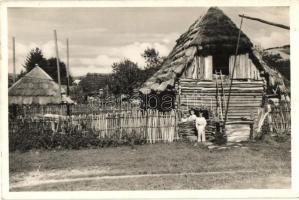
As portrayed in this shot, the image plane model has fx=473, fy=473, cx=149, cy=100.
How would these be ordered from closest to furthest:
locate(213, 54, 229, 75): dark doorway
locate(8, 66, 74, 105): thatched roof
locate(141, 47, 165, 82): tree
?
locate(8, 66, 74, 105): thatched roof → locate(141, 47, 165, 82): tree → locate(213, 54, 229, 75): dark doorway

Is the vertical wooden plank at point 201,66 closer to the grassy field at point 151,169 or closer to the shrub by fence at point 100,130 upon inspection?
the shrub by fence at point 100,130

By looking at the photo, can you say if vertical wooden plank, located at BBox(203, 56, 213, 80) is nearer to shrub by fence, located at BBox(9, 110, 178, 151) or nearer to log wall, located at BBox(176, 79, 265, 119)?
log wall, located at BBox(176, 79, 265, 119)

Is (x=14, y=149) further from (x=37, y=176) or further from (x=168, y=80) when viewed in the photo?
(x=168, y=80)

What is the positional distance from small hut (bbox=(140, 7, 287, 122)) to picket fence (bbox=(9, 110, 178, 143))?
26.7 inches

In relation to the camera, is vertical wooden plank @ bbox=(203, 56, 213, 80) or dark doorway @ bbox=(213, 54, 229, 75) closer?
vertical wooden plank @ bbox=(203, 56, 213, 80)

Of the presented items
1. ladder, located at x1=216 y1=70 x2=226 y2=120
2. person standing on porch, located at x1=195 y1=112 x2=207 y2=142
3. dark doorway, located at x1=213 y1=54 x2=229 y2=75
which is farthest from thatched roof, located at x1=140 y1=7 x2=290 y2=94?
person standing on porch, located at x1=195 y1=112 x2=207 y2=142

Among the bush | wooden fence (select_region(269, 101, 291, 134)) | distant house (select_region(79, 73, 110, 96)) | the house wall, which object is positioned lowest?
the bush

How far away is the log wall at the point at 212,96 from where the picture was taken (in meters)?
13.1

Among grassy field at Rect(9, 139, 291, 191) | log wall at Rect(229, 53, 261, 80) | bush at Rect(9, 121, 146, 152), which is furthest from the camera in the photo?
log wall at Rect(229, 53, 261, 80)

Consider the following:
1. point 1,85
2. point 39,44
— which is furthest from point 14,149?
point 39,44

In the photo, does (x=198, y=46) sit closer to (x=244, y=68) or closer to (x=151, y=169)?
(x=244, y=68)

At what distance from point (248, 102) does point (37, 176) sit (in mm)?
6380

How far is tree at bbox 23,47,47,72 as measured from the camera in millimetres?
10477

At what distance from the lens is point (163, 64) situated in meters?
13.9
